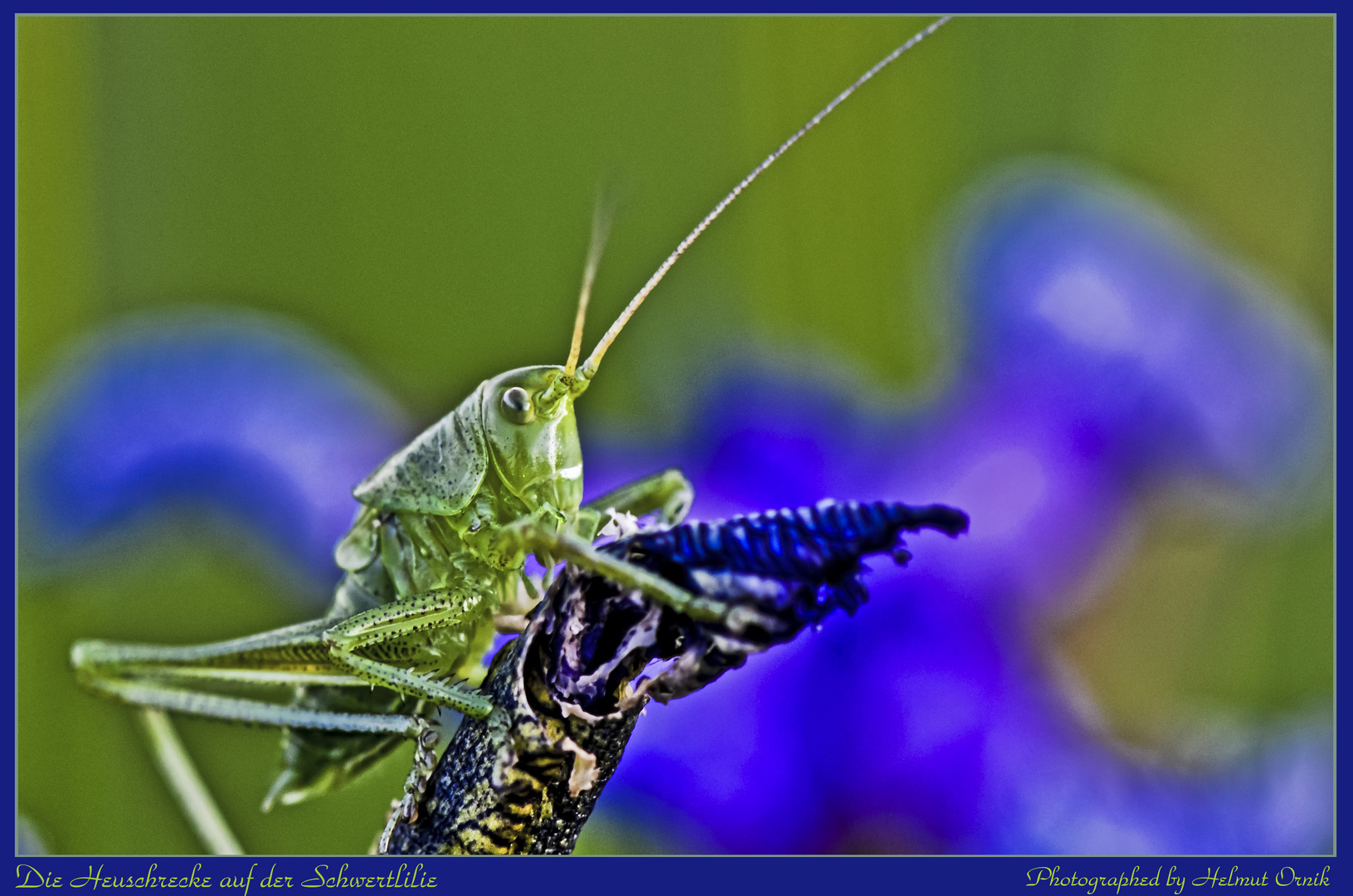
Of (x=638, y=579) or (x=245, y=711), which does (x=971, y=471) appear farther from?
(x=638, y=579)

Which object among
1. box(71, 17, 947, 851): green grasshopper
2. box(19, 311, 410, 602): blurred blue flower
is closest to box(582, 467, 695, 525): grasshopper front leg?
box(71, 17, 947, 851): green grasshopper

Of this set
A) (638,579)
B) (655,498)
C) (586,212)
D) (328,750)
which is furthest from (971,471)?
(638,579)

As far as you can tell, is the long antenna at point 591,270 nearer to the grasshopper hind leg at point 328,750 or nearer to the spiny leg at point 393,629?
A: the spiny leg at point 393,629

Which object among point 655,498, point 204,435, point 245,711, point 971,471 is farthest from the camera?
point 971,471

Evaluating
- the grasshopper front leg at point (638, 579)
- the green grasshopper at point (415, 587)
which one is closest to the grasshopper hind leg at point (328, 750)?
the green grasshopper at point (415, 587)

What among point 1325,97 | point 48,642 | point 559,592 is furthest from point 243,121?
point 1325,97

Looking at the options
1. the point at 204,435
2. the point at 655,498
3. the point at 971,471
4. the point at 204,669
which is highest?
the point at 204,435
